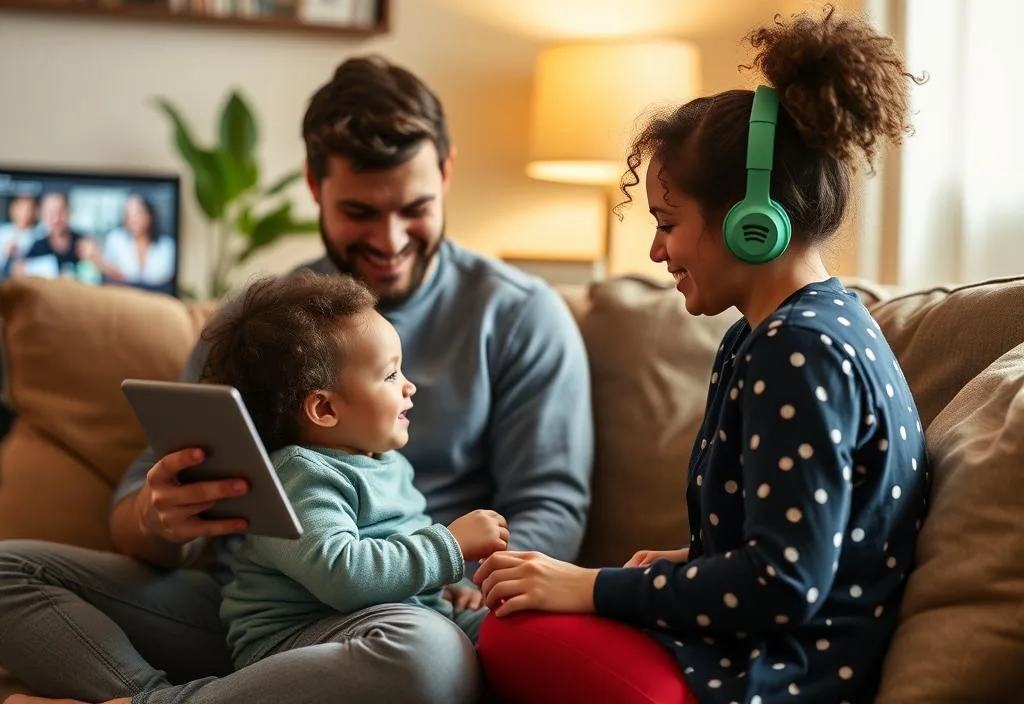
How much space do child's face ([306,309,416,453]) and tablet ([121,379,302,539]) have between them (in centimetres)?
16

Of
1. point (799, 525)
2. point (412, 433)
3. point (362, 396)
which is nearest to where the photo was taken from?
point (799, 525)

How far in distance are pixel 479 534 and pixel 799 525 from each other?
18.0 inches

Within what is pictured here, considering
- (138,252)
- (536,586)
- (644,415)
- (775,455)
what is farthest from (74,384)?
(775,455)

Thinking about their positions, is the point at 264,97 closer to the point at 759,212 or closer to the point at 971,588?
the point at 759,212

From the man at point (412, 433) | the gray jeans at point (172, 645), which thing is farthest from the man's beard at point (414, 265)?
the gray jeans at point (172, 645)

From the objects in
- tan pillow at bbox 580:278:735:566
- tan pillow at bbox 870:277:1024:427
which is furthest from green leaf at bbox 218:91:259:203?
tan pillow at bbox 870:277:1024:427

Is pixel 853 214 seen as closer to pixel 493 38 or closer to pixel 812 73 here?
pixel 812 73

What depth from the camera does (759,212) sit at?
1190 millimetres

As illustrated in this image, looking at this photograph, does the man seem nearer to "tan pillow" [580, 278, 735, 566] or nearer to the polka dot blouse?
"tan pillow" [580, 278, 735, 566]

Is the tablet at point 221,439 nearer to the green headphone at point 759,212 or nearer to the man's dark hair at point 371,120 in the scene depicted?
the green headphone at point 759,212

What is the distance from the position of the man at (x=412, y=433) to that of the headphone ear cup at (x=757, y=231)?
1.82ft

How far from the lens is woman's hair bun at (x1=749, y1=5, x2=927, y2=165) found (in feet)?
3.92

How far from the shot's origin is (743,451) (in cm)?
117

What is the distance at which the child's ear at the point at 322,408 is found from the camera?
1478 mm
